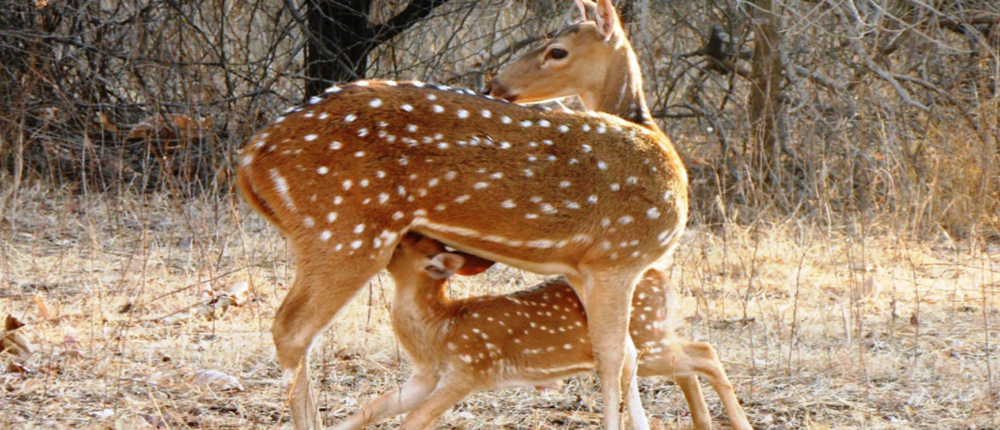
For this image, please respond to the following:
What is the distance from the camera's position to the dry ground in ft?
17.5

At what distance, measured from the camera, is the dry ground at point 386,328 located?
17.5ft

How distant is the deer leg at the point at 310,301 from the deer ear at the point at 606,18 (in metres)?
1.64

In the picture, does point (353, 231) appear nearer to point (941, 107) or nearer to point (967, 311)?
point (967, 311)

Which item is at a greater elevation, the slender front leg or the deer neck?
the deer neck

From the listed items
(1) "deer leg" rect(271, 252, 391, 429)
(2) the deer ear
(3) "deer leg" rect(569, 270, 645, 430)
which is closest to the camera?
(1) "deer leg" rect(271, 252, 391, 429)

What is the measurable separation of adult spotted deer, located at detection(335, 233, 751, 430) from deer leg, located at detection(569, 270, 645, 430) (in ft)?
0.55

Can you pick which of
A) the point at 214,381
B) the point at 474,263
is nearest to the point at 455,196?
the point at 474,263

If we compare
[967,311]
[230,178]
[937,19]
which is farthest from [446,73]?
[967,311]

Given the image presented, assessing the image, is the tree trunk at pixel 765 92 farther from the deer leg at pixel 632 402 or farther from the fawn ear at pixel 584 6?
the deer leg at pixel 632 402

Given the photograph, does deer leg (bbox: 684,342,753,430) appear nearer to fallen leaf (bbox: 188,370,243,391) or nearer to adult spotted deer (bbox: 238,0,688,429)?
adult spotted deer (bbox: 238,0,688,429)

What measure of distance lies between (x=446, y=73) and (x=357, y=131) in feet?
17.9

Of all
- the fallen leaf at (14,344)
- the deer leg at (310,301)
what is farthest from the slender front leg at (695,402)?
the fallen leaf at (14,344)

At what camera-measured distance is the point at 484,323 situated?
5121 mm

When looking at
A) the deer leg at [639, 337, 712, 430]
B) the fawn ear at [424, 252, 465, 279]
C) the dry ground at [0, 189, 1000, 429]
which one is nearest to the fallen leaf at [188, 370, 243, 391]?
the dry ground at [0, 189, 1000, 429]
